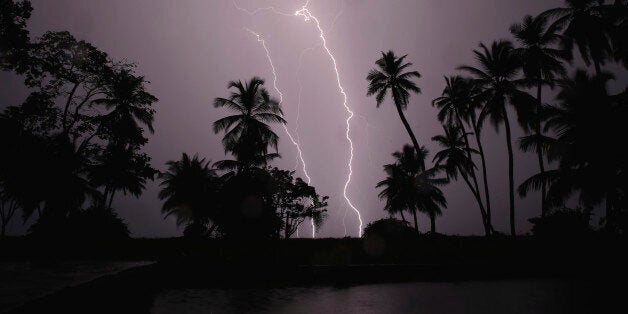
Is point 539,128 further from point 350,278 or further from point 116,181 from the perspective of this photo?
point 116,181

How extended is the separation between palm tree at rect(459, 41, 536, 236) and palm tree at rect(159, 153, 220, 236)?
2677cm

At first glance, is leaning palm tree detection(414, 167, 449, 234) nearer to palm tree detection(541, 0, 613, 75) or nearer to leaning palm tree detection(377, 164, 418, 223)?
leaning palm tree detection(377, 164, 418, 223)

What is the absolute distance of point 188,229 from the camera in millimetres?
39719

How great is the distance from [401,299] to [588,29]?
19864 millimetres

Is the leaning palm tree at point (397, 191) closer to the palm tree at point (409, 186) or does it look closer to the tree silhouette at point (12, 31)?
the palm tree at point (409, 186)

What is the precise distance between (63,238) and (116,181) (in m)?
16.6

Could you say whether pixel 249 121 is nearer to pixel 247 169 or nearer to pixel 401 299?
pixel 247 169

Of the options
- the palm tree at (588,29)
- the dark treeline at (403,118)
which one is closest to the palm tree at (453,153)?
the dark treeline at (403,118)

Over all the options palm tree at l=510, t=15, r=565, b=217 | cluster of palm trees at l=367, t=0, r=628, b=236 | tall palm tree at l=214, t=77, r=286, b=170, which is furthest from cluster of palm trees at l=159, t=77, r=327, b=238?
palm tree at l=510, t=15, r=565, b=217

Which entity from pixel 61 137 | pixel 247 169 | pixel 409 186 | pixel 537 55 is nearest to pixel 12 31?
pixel 61 137

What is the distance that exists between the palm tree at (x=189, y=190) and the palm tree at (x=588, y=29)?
32.0m

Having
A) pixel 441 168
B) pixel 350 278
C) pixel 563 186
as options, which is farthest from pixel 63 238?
pixel 441 168

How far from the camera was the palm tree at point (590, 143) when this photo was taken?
15.9 meters

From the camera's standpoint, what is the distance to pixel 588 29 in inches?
773
